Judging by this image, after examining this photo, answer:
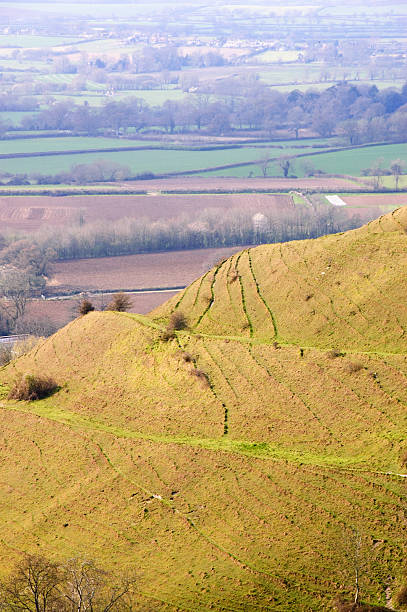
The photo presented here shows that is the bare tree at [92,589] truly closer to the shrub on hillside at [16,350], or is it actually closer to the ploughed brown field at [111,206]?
the shrub on hillside at [16,350]

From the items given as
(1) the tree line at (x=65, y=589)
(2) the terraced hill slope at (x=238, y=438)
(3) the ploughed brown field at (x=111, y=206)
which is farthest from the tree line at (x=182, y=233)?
(1) the tree line at (x=65, y=589)

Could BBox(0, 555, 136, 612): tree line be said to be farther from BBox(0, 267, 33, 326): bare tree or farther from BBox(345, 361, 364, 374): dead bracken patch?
BBox(0, 267, 33, 326): bare tree

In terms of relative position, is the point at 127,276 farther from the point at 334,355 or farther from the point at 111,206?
the point at 334,355

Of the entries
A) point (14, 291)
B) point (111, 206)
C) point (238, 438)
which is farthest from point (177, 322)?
point (111, 206)

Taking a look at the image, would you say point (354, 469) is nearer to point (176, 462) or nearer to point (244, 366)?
point (176, 462)

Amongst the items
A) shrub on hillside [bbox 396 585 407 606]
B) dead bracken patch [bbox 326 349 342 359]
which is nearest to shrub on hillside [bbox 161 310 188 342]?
dead bracken patch [bbox 326 349 342 359]

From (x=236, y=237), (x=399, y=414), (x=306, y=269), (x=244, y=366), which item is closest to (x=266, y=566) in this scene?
(x=399, y=414)
